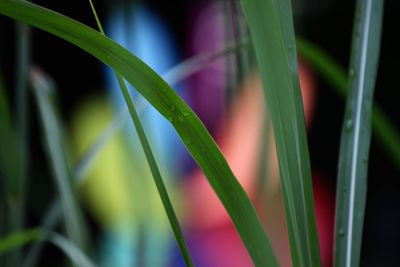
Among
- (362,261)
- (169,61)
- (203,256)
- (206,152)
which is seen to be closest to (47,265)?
(203,256)

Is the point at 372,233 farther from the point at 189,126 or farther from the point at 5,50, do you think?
the point at 189,126

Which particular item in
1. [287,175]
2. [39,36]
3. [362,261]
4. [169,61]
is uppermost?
[39,36]

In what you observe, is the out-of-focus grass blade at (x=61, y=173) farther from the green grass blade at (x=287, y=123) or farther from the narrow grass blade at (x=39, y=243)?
the green grass blade at (x=287, y=123)

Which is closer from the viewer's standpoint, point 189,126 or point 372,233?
point 189,126

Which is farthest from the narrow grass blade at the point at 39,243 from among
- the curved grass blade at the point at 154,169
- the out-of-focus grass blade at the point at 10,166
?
the curved grass blade at the point at 154,169

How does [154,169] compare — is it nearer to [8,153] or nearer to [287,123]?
[287,123]
